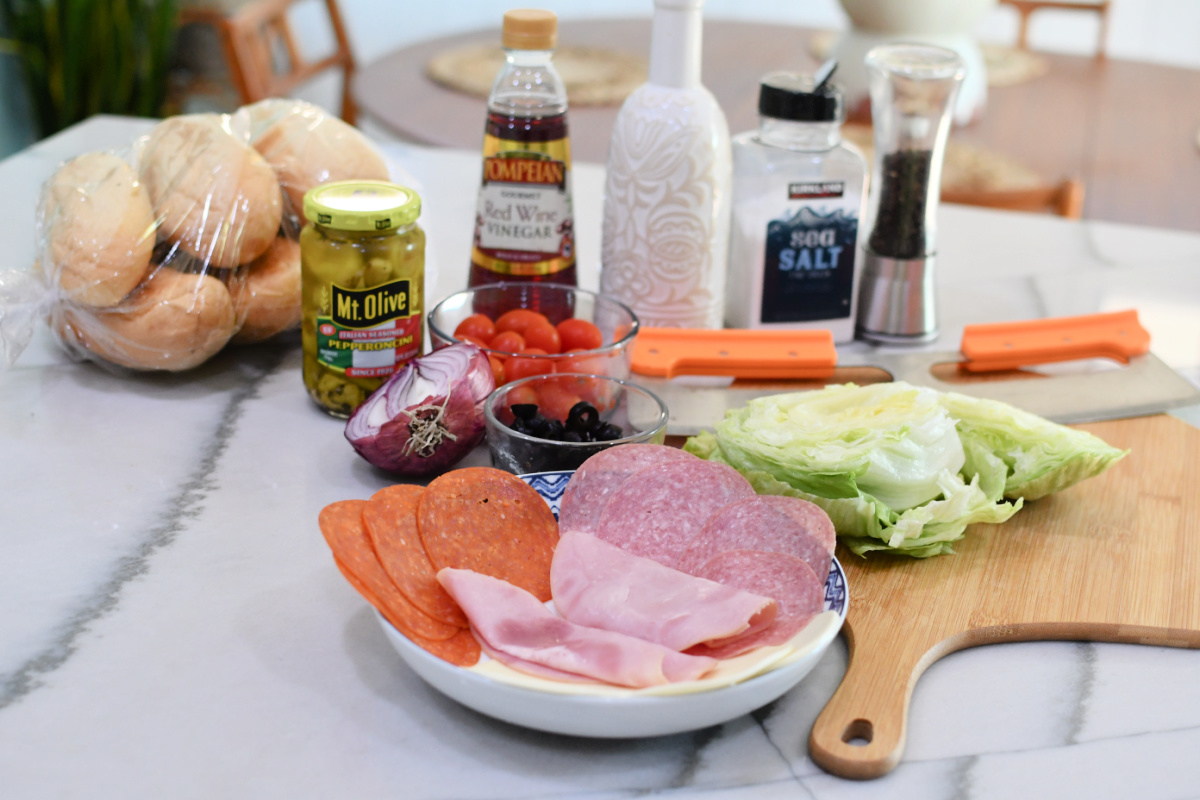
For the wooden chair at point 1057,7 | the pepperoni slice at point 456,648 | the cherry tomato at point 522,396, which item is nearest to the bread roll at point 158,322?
the cherry tomato at point 522,396

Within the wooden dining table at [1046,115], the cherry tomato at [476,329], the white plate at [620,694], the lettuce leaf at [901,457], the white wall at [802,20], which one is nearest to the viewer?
the white plate at [620,694]

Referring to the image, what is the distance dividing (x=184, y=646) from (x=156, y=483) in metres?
0.27

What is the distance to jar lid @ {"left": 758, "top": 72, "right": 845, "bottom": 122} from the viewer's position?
1250mm

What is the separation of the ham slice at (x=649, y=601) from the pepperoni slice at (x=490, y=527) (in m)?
0.05

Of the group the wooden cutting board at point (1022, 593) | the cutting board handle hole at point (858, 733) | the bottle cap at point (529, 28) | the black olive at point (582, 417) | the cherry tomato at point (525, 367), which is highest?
the bottle cap at point (529, 28)

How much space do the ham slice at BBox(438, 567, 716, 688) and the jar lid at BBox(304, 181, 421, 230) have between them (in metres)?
0.40

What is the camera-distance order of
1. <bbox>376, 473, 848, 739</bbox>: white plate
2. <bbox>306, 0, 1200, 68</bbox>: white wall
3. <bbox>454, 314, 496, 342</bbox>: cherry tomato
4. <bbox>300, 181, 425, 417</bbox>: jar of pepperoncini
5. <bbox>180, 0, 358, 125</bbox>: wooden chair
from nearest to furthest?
1. <bbox>376, 473, 848, 739</bbox>: white plate
2. <bbox>300, 181, 425, 417</bbox>: jar of pepperoncini
3. <bbox>454, 314, 496, 342</bbox>: cherry tomato
4. <bbox>180, 0, 358, 125</bbox>: wooden chair
5. <bbox>306, 0, 1200, 68</bbox>: white wall

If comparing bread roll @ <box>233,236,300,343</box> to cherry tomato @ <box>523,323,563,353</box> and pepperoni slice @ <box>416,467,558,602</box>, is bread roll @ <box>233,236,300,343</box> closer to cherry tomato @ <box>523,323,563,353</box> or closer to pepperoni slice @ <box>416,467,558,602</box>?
cherry tomato @ <box>523,323,563,353</box>

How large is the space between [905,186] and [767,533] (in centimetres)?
70

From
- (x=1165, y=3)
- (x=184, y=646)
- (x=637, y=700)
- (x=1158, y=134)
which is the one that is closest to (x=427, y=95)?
(x=1158, y=134)

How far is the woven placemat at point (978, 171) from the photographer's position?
6.98ft

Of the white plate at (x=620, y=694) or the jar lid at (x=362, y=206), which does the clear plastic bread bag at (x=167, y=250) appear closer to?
the jar lid at (x=362, y=206)

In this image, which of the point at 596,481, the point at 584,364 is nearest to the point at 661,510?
the point at 596,481

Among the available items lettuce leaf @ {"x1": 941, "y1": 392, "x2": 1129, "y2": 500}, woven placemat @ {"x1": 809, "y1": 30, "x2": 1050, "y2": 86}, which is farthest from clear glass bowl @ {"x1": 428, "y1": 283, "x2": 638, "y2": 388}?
woven placemat @ {"x1": 809, "y1": 30, "x2": 1050, "y2": 86}
